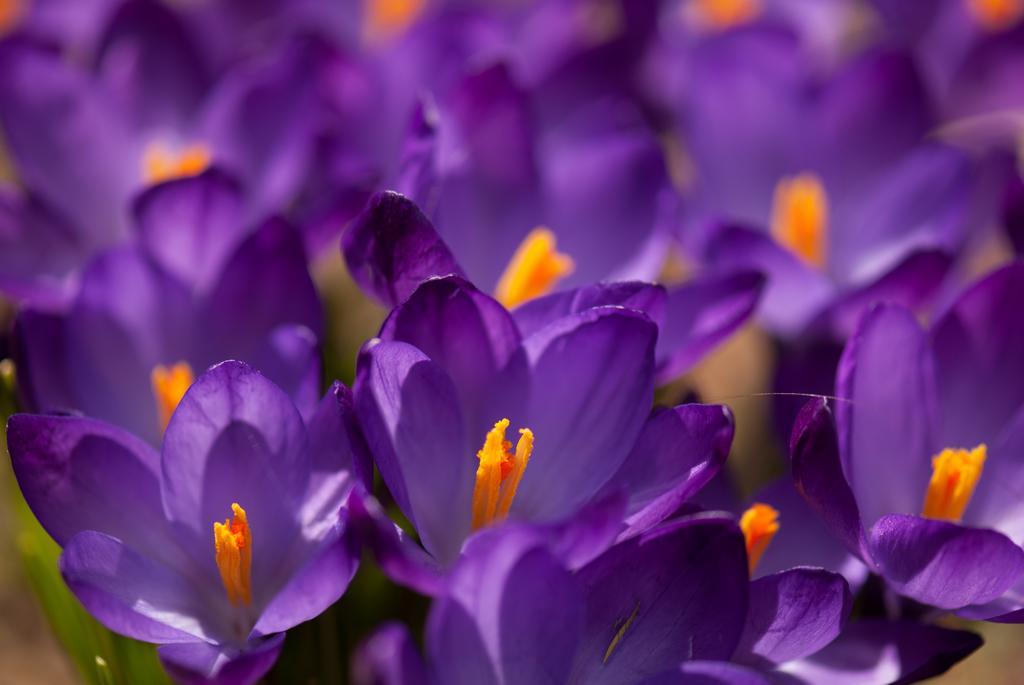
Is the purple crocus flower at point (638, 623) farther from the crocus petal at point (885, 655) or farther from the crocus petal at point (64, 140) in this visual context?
the crocus petal at point (64, 140)

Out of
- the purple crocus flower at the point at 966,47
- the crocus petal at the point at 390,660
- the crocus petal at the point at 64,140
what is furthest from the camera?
the purple crocus flower at the point at 966,47

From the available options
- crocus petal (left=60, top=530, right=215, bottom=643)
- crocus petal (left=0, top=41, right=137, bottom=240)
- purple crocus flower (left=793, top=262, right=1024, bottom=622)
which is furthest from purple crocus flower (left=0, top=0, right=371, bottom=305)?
purple crocus flower (left=793, top=262, right=1024, bottom=622)

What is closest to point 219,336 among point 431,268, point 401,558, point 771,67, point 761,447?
point 431,268

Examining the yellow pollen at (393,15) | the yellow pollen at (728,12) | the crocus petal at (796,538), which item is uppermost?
the yellow pollen at (393,15)

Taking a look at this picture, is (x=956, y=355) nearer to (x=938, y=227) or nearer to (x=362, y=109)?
(x=938, y=227)

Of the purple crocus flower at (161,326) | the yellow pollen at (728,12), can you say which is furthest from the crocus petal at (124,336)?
the yellow pollen at (728,12)
